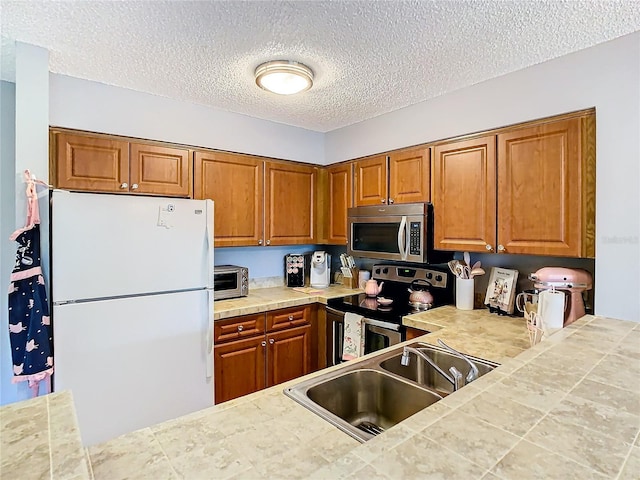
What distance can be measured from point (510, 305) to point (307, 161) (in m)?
2.05

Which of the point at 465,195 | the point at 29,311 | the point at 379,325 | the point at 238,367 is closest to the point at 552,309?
the point at 465,195

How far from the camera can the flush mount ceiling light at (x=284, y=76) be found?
1.92 meters

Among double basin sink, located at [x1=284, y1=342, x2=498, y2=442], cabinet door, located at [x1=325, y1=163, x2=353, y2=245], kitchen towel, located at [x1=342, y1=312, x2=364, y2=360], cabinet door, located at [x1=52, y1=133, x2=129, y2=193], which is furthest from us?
cabinet door, located at [x1=325, y1=163, x2=353, y2=245]

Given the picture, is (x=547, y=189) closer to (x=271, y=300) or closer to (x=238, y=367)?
(x=271, y=300)

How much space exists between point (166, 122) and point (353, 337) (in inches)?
79.2

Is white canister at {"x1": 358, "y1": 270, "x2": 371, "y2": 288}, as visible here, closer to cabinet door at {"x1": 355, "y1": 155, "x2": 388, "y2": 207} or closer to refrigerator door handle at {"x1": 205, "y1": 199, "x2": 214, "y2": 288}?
cabinet door at {"x1": 355, "y1": 155, "x2": 388, "y2": 207}

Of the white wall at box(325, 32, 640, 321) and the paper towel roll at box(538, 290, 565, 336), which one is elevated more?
the white wall at box(325, 32, 640, 321)

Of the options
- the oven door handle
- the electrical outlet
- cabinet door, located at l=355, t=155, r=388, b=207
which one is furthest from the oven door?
cabinet door, located at l=355, t=155, r=388, b=207

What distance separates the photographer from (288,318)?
108 inches

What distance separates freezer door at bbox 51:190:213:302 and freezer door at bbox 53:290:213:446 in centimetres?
8

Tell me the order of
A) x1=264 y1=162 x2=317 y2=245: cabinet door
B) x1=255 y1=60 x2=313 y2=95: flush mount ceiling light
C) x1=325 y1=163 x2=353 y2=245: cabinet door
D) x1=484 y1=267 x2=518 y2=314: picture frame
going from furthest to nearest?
x1=325 y1=163 x2=353 y2=245: cabinet door → x1=264 y1=162 x2=317 y2=245: cabinet door → x1=484 y1=267 x2=518 y2=314: picture frame → x1=255 y1=60 x2=313 y2=95: flush mount ceiling light

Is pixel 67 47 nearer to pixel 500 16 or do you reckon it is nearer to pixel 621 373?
pixel 500 16

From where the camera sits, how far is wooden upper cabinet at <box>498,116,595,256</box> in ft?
5.90

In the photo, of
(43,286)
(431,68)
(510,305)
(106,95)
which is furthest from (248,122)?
(510,305)
